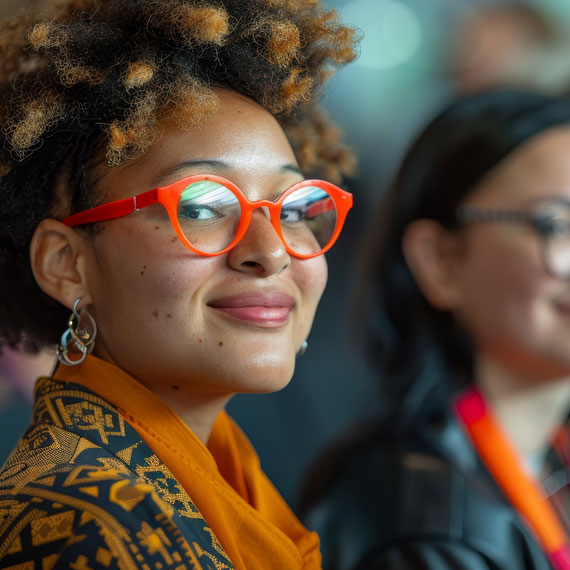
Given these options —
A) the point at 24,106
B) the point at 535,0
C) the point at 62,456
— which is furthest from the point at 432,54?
the point at 62,456

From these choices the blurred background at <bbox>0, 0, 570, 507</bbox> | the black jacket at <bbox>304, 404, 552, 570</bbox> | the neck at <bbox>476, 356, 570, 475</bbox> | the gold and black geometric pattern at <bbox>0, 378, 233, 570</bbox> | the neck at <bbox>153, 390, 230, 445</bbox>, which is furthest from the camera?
the blurred background at <bbox>0, 0, 570, 507</bbox>

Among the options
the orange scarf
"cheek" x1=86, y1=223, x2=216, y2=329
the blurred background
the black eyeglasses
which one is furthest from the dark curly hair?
the blurred background

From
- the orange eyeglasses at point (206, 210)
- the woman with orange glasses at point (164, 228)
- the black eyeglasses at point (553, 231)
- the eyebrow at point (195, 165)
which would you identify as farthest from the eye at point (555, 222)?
the eyebrow at point (195, 165)

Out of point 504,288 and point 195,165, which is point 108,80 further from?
point 504,288

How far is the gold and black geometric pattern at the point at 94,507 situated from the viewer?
90cm

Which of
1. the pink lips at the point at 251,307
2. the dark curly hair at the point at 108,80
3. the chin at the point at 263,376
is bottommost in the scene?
the chin at the point at 263,376

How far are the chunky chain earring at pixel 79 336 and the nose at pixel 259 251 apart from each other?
245mm

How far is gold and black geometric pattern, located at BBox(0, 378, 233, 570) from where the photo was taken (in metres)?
0.90

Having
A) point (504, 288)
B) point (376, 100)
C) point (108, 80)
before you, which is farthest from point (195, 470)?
point (376, 100)

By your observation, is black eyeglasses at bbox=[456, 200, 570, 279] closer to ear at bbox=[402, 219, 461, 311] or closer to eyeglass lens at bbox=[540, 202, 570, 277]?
eyeglass lens at bbox=[540, 202, 570, 277]

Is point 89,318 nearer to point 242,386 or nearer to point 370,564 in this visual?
point 242,386

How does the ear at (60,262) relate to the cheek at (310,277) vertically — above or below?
above

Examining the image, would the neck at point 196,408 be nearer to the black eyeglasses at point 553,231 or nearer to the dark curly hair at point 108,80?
the dark curly hair at point 108,80

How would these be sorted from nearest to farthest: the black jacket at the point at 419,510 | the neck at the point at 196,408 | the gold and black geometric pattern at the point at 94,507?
the gold and black geometric pattern at the point at 94,507 → the neck at the point at 196,408 → the black jacket at the point at 419,510
